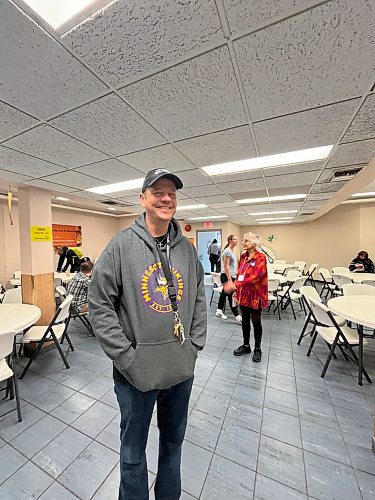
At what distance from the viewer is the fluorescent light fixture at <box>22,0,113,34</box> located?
0.78m

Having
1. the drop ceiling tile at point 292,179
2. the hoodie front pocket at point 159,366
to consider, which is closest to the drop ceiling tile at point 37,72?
the hoodie front pocket at point 159,366

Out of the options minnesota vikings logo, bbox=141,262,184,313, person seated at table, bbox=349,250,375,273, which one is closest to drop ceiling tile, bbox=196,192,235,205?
minnesota vikings logo, bbox=141,262,184,313

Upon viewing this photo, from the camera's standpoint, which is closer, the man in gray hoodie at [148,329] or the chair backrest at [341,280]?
the man in gray hoodie at [148,329]

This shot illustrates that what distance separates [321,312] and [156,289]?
2.36 m

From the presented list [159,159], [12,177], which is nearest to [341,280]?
[159,159]

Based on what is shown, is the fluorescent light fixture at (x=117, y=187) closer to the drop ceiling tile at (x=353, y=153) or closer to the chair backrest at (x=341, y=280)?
the drop ceiling tile at (x=353, y=153)

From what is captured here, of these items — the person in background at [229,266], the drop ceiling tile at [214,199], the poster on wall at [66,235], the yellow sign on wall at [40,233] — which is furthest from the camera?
the poster on wall at [66,235]

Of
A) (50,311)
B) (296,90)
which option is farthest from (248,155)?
(50,311)

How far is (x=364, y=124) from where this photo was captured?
1.65 metres

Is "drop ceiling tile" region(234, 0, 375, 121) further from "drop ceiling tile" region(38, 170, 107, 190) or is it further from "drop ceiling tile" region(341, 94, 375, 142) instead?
"drop ceiling tile" region(38, 170, 107, 190)

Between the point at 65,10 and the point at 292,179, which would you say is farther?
the point at 292,179

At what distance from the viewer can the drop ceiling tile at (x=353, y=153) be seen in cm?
201

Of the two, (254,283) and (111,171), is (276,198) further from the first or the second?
(111,171)

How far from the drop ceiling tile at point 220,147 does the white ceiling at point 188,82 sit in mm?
16
